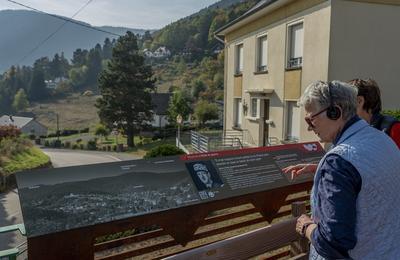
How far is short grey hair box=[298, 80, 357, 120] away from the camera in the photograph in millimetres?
1688

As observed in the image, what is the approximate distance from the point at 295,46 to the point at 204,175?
11613 millimetres

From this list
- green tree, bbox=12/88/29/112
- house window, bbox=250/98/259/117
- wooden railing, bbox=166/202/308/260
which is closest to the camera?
wooden railing, bbox=166/202/308/260

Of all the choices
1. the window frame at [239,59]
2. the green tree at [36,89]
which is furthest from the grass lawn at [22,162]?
the green tree at [36,89]

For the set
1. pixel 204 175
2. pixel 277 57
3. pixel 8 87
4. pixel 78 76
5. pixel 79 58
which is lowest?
pixel 8 87

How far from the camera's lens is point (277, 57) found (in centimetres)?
1459

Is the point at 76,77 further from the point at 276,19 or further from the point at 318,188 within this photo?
the point at 318,188

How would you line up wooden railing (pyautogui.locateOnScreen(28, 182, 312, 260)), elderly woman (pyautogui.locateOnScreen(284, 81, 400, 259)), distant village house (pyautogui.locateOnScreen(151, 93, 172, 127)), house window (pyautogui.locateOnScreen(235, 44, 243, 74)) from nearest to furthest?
elderly woman (pyautogui.locateOnScreen(284, 81, 400, 259)) < wooden railing (pyautogui.locateOnScreen(28, 182, 312, 260)) < house window (pyautogui.locateOnScreen(235, 44, 243, 74)) < distant village house (pyautogui.locateOnScreen(151, 93, 172, 127))

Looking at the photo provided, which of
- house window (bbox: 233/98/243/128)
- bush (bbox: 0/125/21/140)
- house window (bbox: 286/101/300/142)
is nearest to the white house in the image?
bush (bbox: 0/125/21/140)

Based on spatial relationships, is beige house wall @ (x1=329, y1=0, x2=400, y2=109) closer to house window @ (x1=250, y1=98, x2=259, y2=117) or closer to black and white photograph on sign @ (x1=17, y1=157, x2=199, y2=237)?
house window @ (x1=250, y1=98, x2=259, y2=117)

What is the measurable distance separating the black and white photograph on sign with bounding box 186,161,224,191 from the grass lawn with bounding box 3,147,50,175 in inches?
725

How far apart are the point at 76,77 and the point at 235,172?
476 feet

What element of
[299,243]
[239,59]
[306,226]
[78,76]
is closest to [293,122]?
[239,59]

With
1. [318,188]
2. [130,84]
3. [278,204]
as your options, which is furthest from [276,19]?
[130,84]

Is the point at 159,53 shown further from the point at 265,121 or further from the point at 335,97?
the point at 335,97
